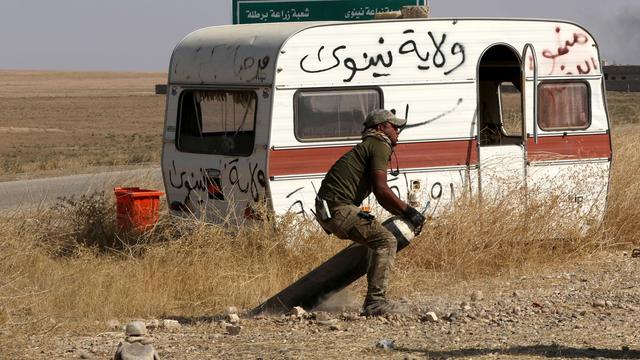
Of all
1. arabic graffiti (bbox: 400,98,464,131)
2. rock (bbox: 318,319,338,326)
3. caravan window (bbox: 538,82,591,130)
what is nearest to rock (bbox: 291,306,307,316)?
rock (bbox: 318,319,338,326)

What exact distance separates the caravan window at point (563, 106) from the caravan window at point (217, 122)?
9.94ft

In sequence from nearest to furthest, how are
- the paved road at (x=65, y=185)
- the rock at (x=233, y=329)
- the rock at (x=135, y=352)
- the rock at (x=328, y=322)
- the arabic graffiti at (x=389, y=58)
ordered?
the rock at (x=135, y=352), the rock at (x=233, y=329), the rock at (x=328, y=322), the arabic graffiti at (x=389, y=58), the paved road at (x=65, y=185)

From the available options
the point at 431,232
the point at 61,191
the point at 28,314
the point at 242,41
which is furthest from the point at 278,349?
the point at 61,191

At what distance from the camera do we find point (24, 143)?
3962cm

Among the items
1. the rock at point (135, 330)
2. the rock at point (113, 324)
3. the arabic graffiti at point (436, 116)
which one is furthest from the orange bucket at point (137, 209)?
the rock at point (135, 330)

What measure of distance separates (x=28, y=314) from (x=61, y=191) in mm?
11293

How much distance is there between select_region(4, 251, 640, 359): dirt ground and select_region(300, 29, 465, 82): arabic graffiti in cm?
244

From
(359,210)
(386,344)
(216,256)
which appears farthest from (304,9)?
(386,344)

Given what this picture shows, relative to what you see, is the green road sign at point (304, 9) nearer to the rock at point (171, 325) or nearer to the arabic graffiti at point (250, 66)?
the arabic graffiti at point (250, 66)

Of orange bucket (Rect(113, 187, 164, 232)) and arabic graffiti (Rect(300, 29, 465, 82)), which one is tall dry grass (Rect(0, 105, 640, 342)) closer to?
orange bucket (Rect(113, 187, 164, 232))

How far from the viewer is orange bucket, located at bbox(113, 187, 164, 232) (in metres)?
12.9

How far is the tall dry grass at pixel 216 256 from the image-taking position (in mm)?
10039

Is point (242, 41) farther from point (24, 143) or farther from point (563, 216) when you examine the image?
point (24, 143)

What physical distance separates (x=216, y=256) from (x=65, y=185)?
11.0 metres
